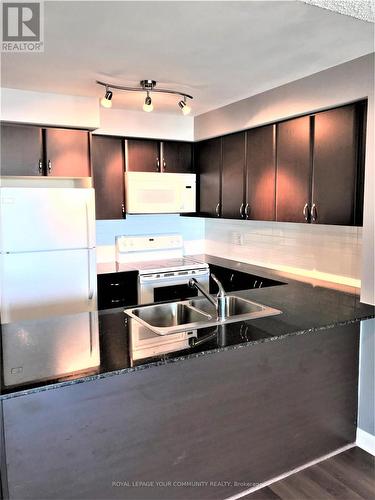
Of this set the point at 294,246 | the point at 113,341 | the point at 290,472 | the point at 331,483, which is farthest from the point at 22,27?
the point at 331,483

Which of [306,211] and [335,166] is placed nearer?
[335,166]

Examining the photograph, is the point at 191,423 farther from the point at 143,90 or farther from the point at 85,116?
the point at 85,116

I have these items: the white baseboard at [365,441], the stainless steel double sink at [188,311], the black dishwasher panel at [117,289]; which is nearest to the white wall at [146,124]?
the black dishwasher panel at [117,289]

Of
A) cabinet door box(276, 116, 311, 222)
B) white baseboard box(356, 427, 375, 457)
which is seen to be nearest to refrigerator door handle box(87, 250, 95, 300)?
cabinet door box(276, 116, 311, 222)

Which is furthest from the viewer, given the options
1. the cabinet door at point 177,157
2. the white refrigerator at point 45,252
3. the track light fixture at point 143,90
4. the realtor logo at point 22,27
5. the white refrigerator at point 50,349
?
the cabinet door at point 177,157

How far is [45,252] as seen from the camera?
3039mm

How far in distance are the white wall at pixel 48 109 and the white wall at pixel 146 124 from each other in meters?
0.29

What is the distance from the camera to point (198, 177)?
4.16 m

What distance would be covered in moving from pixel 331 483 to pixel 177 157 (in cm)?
301

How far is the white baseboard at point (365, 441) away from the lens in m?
2.48

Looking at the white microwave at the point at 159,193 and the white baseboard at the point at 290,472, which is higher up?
the white microwave at the point at 159,193

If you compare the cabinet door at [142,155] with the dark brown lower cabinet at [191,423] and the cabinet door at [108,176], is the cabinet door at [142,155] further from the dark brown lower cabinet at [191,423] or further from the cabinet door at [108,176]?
the dark brown lower cabinet at [191,423]

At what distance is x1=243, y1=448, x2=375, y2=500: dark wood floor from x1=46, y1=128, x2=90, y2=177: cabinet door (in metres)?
2.63

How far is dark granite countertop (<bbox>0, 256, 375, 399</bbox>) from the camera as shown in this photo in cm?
155
